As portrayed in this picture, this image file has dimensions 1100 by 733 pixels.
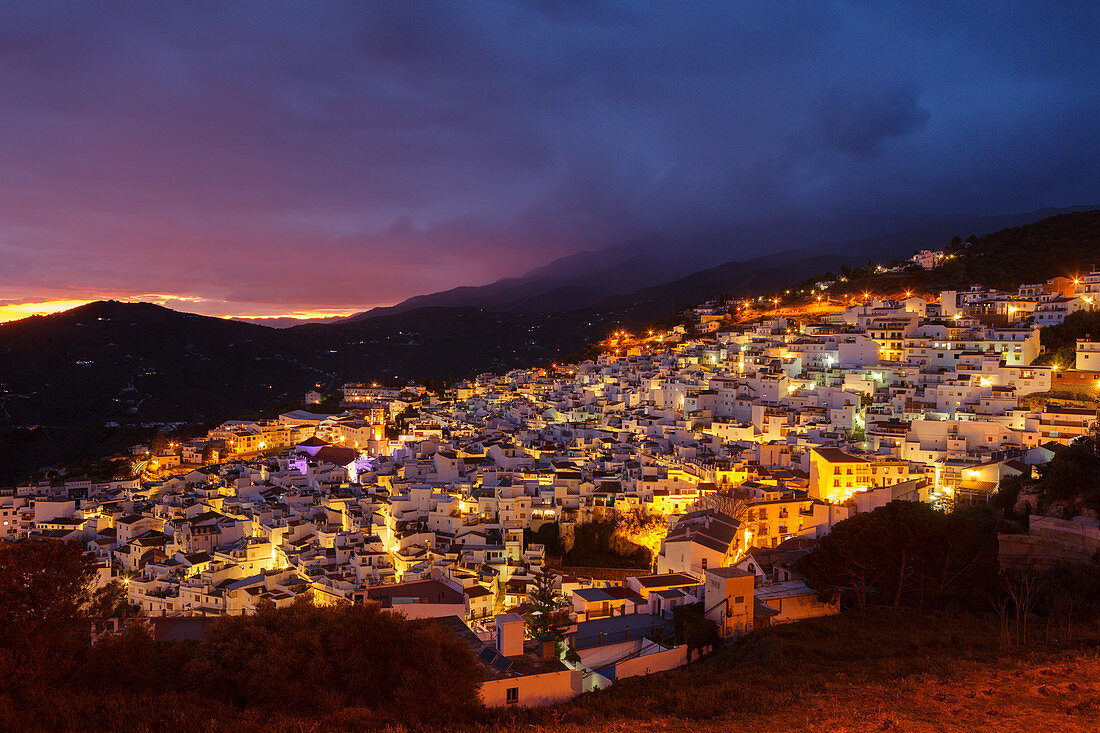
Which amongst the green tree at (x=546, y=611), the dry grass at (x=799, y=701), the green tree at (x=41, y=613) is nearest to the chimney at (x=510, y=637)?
the green tree at (x=546, y=611)

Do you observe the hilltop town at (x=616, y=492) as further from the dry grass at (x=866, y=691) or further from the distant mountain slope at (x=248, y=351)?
the distant mountain slope at (x=248, y=351)

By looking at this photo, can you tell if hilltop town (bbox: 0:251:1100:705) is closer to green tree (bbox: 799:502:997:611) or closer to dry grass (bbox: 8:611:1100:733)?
green tree (bbox: 799:502:997:611)

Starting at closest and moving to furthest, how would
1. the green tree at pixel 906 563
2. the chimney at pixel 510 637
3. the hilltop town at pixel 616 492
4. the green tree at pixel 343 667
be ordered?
the green tree at pixel 343 667, the chimney at pixel 510 637, the green tree at pixel 906 563, the hilltop town at pixel 616 492

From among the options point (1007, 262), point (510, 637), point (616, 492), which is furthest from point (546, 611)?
point (1007, 262)

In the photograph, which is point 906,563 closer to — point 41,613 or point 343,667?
point 343,667

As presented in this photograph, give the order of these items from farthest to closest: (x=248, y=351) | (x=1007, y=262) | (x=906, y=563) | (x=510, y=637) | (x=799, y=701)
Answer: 1. (x=248, y=351)
2. (x=1007, y=262)
3. (x=906, y=563)
4. (x=510, y=637)
5. (x=799, y=701)

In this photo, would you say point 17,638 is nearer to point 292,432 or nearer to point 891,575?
point 891,575

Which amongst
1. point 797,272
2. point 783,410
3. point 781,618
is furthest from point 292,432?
point 797,272
